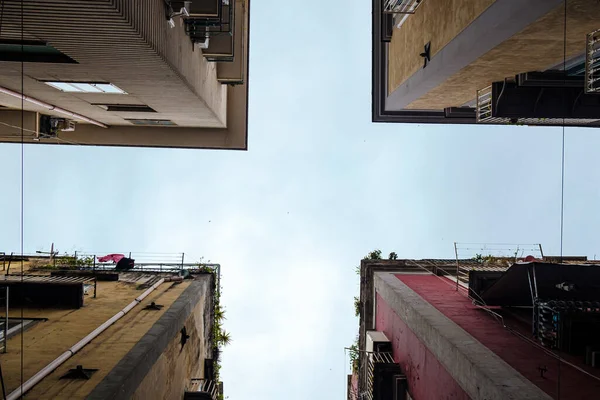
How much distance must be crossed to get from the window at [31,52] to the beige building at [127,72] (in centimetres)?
2

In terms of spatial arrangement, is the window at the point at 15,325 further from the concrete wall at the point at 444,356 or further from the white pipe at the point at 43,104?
the concrete wall at the point at 444,356

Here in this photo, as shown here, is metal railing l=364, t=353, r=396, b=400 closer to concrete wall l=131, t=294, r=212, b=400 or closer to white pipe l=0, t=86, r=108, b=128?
concrete wall l=131, t=294, r=212, b=400

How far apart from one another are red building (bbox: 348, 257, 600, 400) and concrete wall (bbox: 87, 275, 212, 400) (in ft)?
18.8

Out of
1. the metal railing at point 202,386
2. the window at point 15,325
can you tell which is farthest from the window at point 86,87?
the metal railing at point 202,386

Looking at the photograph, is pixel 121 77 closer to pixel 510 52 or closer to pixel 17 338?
pixel 17 338

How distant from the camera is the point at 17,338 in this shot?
9125 mm

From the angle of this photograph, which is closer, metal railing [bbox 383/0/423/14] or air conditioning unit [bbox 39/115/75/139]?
metal railing [bbox 383/0/423/14]

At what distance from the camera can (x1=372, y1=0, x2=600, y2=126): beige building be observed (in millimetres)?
8305

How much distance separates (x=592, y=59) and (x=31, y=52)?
11.5 metres

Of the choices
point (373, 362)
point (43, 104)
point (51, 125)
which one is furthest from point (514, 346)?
point (51, 125)

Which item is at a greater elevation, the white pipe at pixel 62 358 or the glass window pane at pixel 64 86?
the glass window pane at pixel 64 86

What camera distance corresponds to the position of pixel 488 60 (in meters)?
10.8

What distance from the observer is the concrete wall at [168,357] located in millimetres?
8032

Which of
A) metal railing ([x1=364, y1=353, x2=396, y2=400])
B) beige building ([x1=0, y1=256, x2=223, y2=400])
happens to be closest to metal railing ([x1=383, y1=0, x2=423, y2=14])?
metal railing ([x1=364, y1=353, x2=396, y2=400])
